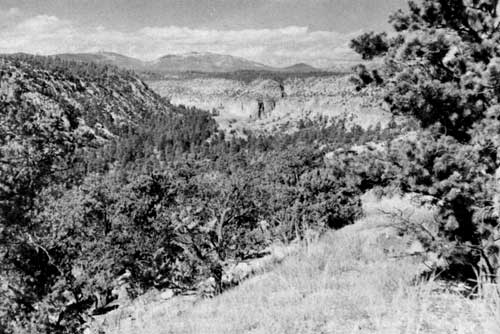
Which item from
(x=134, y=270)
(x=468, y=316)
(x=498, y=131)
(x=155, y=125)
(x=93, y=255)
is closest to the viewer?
(x=468, y=316)

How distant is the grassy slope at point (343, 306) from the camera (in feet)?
15.0

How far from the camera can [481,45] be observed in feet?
22.5

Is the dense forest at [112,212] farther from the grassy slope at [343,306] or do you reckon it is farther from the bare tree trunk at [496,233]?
the bare tree trunk at [496,233]

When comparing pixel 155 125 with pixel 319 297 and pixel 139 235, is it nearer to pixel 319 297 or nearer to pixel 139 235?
pixel 139 235

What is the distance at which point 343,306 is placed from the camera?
5742 millimetres

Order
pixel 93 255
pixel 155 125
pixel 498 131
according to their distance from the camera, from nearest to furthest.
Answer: pixel 498 131 < pixel 93 255 < pixel 155 125

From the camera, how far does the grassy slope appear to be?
456 centimetres

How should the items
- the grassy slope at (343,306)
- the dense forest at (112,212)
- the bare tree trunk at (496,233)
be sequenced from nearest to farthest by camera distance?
the grassy slope at (343,306), the bare tree trunk at (496,233), the dense forest at (112,212)

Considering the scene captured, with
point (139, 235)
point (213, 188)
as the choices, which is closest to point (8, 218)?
point (213, 188)

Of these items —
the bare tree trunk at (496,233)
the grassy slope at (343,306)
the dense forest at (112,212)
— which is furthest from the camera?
the dense forest at (112,212)

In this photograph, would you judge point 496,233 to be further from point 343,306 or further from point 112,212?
point 112,212

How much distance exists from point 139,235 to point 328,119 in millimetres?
180557

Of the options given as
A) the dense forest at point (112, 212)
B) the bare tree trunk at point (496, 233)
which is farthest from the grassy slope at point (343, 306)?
the dense forest at point (112, 212)

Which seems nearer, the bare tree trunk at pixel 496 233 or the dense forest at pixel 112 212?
the bare tree trunk at pixel 496 233
